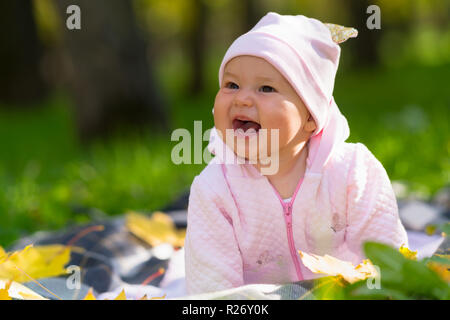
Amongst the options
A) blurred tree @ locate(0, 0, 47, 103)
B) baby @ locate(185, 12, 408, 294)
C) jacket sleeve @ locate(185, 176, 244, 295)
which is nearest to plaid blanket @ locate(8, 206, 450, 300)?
jacket sleeve @ locate(185, 176, 244, 295)

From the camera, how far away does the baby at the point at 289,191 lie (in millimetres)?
2049

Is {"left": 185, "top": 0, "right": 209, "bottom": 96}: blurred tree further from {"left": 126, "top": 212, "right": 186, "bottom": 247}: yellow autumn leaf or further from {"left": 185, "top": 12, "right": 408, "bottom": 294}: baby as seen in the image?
{"left": 185, "top": 12, "right": 408, "bottom": 294}: baby

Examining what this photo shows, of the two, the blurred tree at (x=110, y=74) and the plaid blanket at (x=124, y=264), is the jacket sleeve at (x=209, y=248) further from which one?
the blurred tree at (x=110, y=74)

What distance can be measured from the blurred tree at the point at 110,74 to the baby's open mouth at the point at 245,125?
14.1 feet

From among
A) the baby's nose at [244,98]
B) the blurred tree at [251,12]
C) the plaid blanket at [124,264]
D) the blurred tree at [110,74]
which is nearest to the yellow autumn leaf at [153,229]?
the plaid blanket at [124,264]

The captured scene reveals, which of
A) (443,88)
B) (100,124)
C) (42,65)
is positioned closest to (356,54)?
(443,88)

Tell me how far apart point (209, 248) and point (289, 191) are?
13.4 inches

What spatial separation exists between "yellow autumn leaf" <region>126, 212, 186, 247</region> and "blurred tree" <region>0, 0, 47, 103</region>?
9009 mm

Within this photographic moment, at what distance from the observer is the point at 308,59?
80.8 inches

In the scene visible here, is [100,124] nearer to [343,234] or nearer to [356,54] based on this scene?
[343,234]

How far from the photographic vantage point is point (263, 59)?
6.55ft

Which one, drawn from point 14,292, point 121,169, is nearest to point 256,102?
point 14,292

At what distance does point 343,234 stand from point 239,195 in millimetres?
391

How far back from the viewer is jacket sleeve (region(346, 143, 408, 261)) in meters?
2.13
